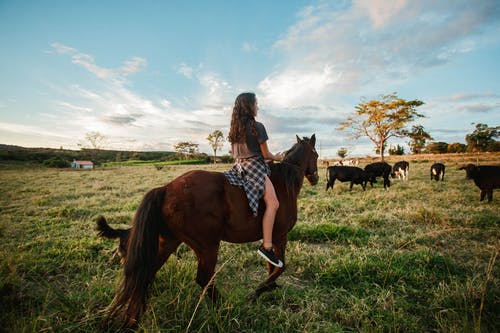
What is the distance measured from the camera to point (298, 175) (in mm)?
3629

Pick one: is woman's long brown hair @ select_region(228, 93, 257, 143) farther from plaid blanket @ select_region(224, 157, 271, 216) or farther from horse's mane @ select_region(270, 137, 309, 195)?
horse's mane @ select_region(270, 137, 309, 195)

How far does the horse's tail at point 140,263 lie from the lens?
2.27 metres

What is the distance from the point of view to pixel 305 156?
4059 millimetres

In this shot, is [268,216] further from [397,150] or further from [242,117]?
[397,150]

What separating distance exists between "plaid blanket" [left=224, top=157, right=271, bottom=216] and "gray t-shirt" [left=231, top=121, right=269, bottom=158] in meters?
0.08

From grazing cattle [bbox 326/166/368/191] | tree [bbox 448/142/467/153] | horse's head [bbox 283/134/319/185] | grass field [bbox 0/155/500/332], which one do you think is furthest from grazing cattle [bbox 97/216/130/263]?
tree [bbox 448/142/467/153]

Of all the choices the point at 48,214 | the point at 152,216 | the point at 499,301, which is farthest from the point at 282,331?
the point at 48,214

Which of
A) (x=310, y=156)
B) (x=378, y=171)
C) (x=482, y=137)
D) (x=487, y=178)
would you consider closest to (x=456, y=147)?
(x=482, y=137)

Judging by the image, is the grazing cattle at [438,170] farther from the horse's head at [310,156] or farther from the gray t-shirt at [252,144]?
the gray t-shirt at [252,144]

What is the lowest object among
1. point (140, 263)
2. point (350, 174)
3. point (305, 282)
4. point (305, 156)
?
point (305, 282)

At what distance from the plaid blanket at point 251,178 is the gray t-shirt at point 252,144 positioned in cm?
8

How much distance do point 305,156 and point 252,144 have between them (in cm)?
145

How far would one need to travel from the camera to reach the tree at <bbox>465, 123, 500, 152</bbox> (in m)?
45.2

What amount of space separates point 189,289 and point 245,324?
82 centimetres
